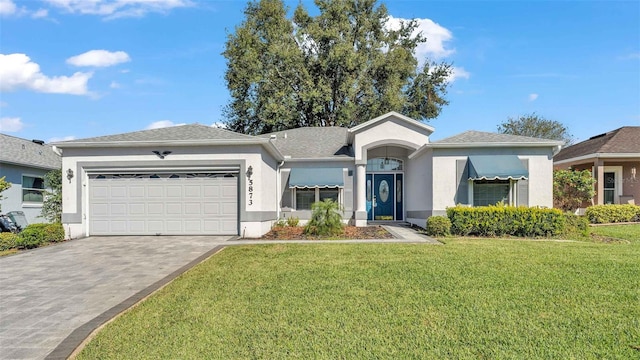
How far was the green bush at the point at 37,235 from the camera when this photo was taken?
43.6 ft

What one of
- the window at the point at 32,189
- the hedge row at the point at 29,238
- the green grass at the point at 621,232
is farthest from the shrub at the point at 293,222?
the window at the point at 32,189

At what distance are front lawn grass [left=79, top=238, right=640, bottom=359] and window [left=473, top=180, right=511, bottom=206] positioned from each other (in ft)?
24.7

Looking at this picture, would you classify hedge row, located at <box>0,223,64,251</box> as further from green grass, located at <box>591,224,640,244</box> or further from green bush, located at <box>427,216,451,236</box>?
green grass, located at <box>591,224,640,244</box>

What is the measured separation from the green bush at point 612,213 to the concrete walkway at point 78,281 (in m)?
11.6

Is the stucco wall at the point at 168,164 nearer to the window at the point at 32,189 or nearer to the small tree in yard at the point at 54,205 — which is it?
the small tree in yard at the point at 54,205

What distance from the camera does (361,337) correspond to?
4.82m

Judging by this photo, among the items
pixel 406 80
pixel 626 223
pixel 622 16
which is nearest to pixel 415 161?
pixel 622 16

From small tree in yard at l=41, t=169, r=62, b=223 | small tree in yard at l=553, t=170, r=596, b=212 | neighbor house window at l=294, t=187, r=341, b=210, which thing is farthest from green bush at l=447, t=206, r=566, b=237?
small tree in yard at l=41, t=169, r=62, b=223

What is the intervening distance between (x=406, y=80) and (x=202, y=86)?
1948cm

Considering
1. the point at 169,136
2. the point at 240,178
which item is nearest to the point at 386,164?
the point at 240,178

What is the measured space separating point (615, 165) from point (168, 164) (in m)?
25.1

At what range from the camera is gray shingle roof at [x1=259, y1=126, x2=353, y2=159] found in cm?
2031

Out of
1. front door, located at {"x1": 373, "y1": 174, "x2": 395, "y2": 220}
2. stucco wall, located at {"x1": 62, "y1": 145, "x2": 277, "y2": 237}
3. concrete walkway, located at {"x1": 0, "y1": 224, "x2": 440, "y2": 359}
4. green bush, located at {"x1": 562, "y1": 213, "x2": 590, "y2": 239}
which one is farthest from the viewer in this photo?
front door, located at {"x1": 373, "y1": 174, "x2": 395, "y2": 220}

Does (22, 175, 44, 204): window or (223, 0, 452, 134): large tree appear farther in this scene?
(223, 0, 452, 134): large tree
